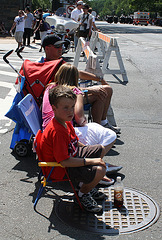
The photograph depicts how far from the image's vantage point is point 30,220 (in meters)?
3.53

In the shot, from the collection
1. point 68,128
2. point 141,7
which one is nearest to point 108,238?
point 68,128

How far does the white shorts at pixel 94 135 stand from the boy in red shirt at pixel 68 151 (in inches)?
17.1

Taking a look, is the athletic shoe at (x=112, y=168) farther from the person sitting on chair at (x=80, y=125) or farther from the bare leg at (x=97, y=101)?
the bare leg at (x=97, y=101)

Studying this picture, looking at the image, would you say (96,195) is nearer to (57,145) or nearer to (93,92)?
(57,145)

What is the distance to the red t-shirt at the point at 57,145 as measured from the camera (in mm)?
3426

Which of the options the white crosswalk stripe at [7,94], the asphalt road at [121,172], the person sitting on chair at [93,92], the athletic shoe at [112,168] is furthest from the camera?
the white crosswalk stripe at [7,94]

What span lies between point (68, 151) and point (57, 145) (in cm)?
22

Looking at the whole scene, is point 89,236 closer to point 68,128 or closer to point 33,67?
point 68,128

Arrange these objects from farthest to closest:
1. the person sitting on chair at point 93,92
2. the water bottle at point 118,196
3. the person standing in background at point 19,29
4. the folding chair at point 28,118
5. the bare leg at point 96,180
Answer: the person standing in background at point 19,29, the person sitting on chair at point 93,92, the folding chair at point 28,118, the water bottle at point 118,196, the bare leg at point 96,180

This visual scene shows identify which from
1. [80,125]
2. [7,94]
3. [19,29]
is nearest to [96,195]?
[80,125]

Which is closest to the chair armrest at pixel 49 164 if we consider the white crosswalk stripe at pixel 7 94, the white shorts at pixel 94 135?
the white shorts at pixel 94 135

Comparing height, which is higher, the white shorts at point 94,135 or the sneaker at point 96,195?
the white shorts at point 94,135

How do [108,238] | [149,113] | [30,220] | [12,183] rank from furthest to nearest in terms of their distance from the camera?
1. [149,113]
2. [12,183]
3. [30,220]
4. [108,238]

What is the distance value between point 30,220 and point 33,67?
215 cm
